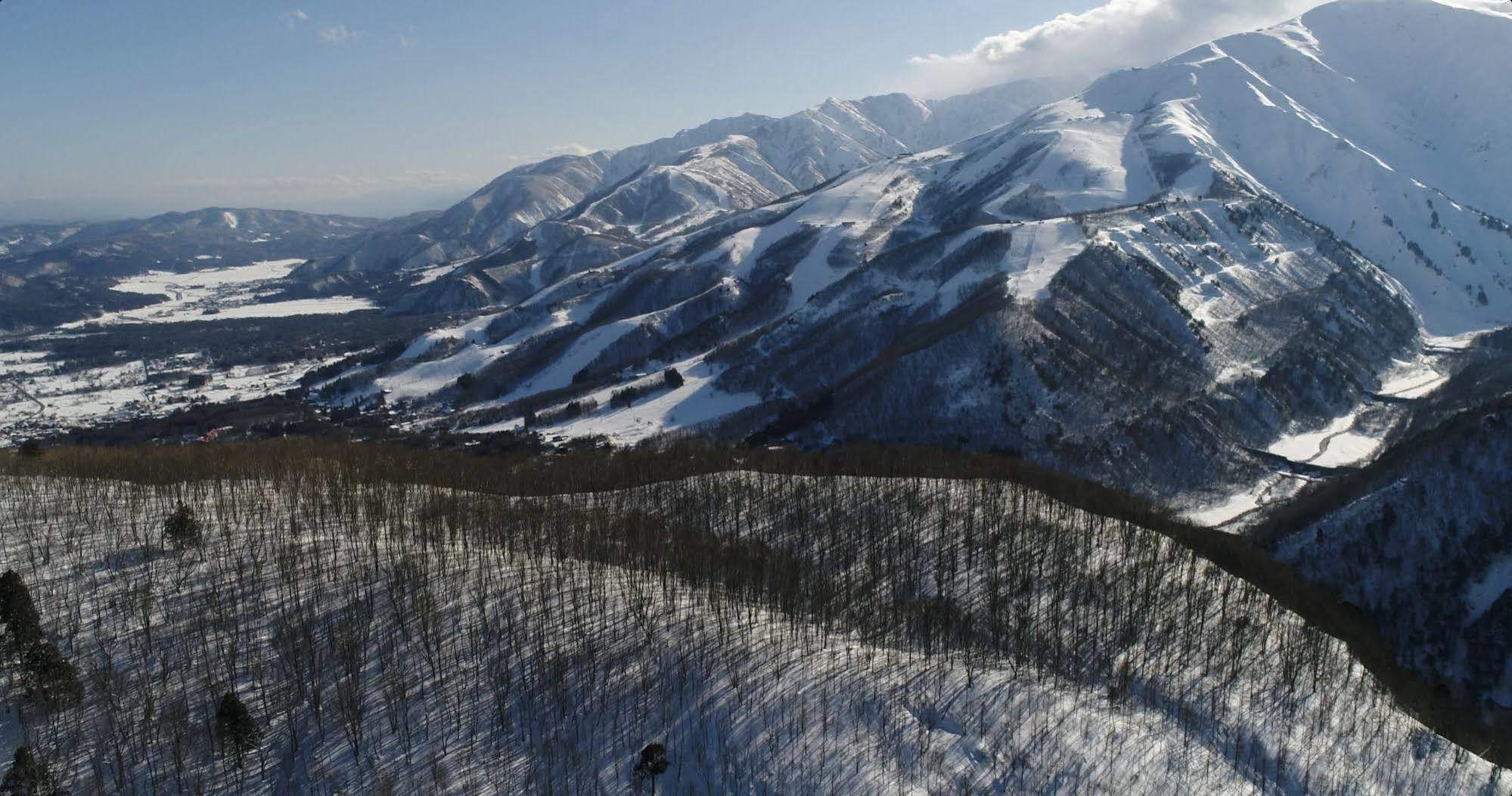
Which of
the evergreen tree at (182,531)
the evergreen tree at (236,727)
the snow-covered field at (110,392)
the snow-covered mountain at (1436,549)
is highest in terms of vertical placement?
the evergreen tree at (182,531)

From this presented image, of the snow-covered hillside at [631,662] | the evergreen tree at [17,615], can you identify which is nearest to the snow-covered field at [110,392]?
the snow-covered hillside at [631,662]

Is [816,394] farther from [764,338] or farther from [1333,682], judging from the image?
[1333,682]

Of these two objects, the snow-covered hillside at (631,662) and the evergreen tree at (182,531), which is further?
the evergreen tree at (182,531)

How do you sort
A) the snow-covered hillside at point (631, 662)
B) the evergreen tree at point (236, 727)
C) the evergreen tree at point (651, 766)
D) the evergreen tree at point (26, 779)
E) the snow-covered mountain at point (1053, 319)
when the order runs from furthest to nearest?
1. the snow-covered mountain at point (1053, 319)
2. the snow-covered hillside at point (631, 662)
3. the evergreen tree at point (651, 766)
4. the evergreen tree at point (236, 727)
5. the evergreen tree at point (26, 779)

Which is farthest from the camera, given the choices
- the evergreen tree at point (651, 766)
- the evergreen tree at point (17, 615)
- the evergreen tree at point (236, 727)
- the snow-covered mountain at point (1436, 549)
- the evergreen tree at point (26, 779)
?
the snow-covered mountain at point (1436, 549)

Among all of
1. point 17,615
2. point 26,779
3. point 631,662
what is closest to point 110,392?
point 17,615

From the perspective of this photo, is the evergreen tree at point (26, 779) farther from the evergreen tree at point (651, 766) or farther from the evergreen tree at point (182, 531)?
the evergreen tree at point (651, 766)

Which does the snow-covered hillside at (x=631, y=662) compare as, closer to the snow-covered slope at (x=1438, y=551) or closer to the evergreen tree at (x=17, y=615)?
the evergreen tree at (x=17, y=615)

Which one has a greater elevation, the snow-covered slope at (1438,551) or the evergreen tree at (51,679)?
the evergreen tree at (51,679)
